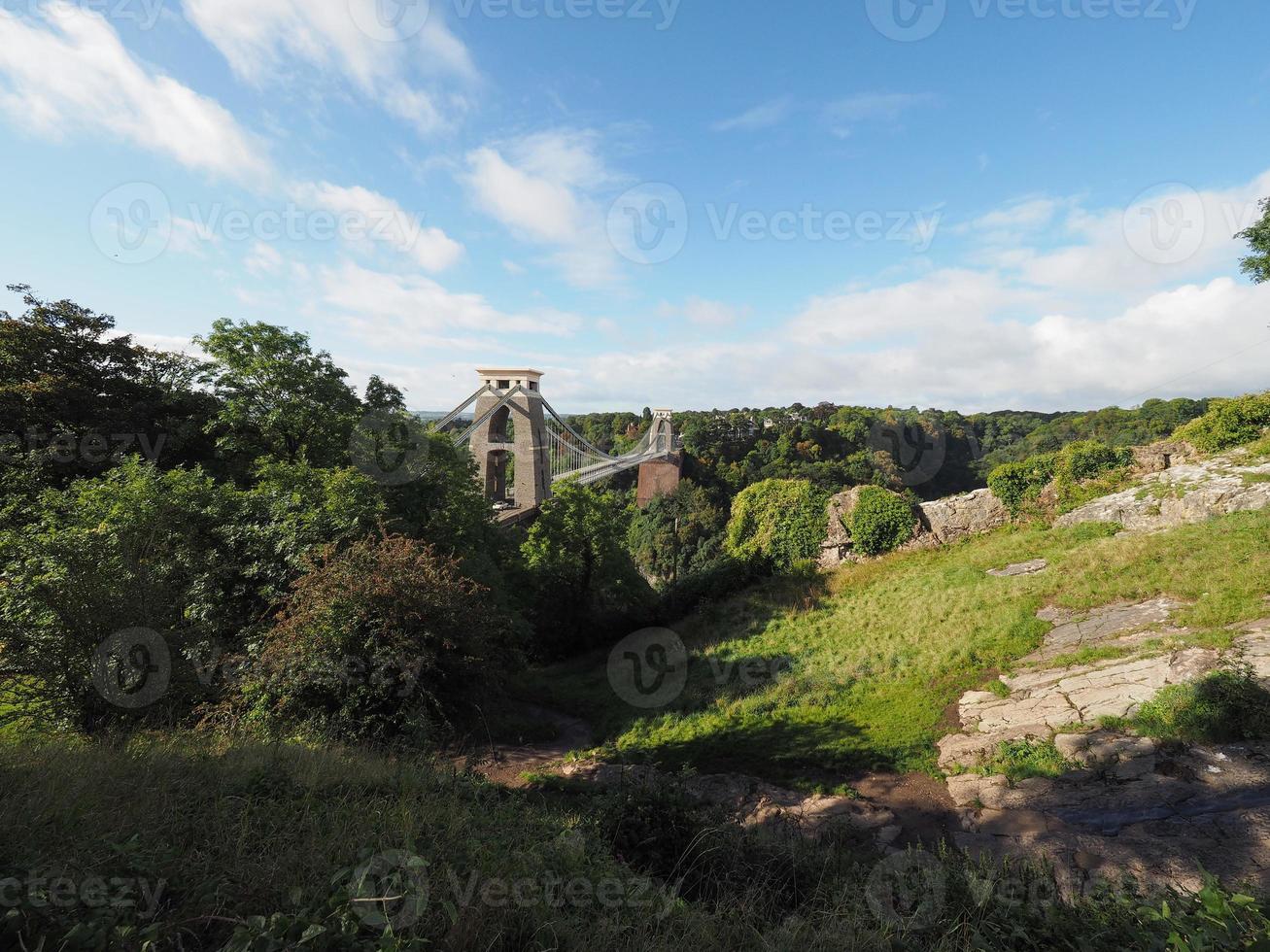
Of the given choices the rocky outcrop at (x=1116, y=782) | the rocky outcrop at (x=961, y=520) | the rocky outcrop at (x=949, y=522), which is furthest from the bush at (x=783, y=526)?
the rocky outcrop at (x=1116, y=782)

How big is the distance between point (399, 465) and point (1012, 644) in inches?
519

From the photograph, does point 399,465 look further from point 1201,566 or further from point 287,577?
point 1201,566

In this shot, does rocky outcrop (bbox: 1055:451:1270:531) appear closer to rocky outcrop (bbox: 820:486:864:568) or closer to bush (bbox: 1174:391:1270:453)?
bush (bbox: 1174:391:1270:453)

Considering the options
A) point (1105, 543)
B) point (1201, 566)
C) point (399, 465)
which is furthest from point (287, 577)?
point (1105, 543)

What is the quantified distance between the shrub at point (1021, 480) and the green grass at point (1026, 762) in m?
11.1

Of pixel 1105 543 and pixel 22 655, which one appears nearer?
pixel 22 655

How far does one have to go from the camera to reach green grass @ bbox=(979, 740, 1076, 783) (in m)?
6.23

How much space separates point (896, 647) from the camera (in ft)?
36.1

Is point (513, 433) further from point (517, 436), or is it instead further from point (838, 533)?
point (838, 533)

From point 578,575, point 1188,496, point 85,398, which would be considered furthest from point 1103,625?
point 85,398

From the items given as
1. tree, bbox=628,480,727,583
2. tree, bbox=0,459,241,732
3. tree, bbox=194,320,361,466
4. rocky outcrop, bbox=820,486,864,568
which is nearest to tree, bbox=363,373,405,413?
tree, bbox=194,320,361,466

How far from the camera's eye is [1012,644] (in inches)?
380

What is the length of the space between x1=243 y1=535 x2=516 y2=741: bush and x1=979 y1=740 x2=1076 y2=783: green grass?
7035 millimetres

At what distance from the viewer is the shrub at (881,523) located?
645 inches
